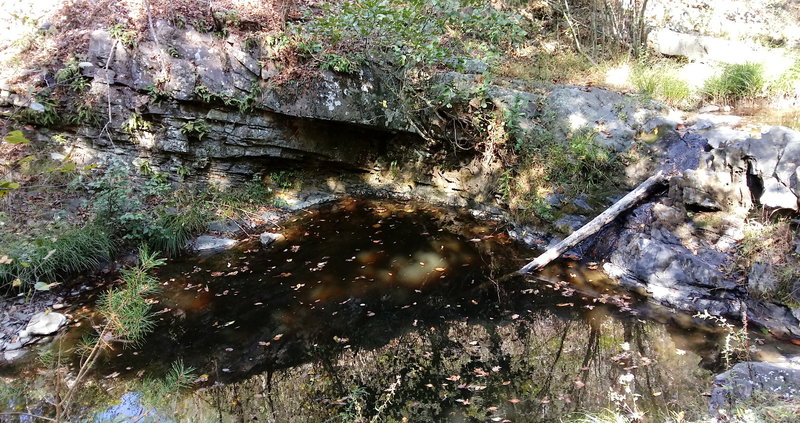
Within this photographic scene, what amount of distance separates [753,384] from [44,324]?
6802 millimetres

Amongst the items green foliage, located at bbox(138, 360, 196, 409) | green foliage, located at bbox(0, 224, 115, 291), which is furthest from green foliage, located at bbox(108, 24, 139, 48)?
green foliage, located at bbox(138, 360, 196, 409)

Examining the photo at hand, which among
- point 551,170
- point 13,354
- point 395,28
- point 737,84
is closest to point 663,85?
point 737,84

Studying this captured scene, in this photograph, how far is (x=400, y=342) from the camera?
452 centimetres

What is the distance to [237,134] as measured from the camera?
7523 millimetres

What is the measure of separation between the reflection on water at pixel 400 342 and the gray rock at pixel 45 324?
1016 mm

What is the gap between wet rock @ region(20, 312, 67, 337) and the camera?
15.4 ft

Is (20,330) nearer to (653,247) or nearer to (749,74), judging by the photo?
(653,247)

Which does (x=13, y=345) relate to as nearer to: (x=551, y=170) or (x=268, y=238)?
(x=268, y=238)

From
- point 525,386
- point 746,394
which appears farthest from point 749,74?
point 525,386

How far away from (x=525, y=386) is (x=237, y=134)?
20.2 ft

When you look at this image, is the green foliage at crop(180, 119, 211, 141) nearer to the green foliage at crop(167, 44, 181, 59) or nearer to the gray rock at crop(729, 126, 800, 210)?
the green foliage at crop(167, 44, 181, 59)

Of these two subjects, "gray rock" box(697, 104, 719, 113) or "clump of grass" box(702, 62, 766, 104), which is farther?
"gray rock" box(697, 104, 719, 113)

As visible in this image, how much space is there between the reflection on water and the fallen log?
10.3 inches

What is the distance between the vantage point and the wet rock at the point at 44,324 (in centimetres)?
470
